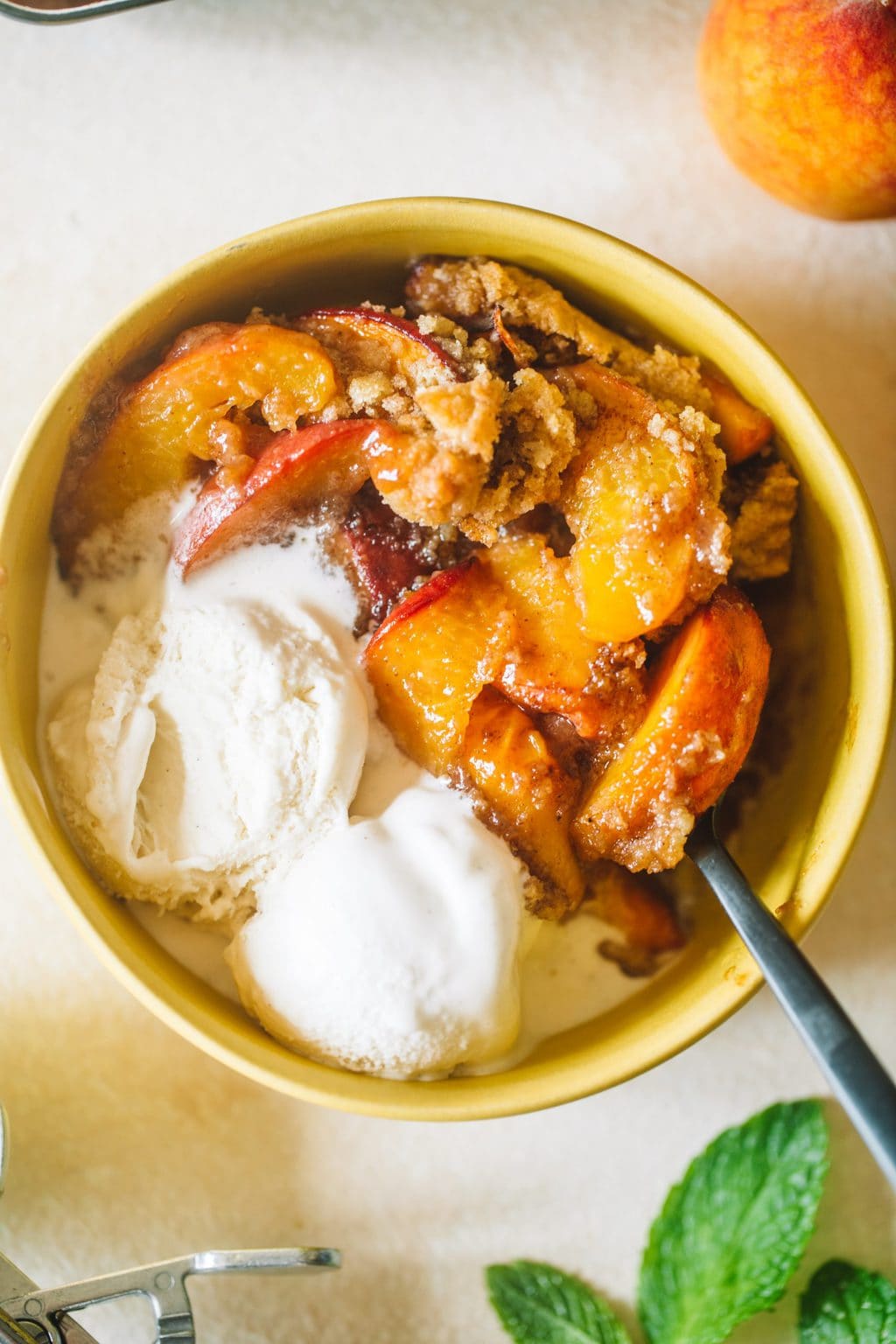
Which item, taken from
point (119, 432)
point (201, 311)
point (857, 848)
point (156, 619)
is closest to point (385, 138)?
point (201, 311)

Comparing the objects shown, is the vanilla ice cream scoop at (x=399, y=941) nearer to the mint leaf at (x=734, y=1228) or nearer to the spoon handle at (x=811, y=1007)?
A: the spoon handle at (x=811, y=1007)

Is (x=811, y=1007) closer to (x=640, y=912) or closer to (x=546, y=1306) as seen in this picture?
(x=640, y=912)

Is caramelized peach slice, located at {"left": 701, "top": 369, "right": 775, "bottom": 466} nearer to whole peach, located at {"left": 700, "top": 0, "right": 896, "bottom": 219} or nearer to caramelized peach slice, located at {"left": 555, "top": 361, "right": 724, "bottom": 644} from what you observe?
Answer: caramelized peach slice, located at {"left": 555, "top": 361, "right": 724, "bottom": 644}

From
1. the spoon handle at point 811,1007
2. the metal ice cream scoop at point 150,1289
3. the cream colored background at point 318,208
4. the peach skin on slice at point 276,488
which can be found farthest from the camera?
the cream colored background at point 318,208

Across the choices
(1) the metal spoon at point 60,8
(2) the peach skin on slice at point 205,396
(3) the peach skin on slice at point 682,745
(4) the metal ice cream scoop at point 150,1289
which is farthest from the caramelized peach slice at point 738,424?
(4) the metal ice cream scoop at point 150,1289

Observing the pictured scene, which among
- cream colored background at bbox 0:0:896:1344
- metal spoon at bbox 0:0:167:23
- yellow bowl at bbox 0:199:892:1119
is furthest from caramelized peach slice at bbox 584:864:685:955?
metal spoon at bbox 0:0:167:23

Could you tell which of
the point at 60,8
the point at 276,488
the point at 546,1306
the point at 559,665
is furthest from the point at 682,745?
the point at 60,8
